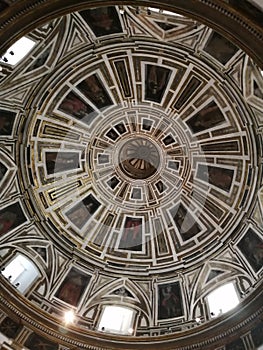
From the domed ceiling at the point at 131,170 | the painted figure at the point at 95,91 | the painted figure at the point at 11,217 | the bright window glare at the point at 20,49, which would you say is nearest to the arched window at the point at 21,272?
the domed ceiling at the point at 131,170

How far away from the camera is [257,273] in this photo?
16719mm

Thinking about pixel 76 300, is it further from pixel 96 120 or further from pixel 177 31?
pixel 177 31

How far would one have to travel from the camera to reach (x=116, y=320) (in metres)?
18.1

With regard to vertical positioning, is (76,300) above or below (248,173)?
below

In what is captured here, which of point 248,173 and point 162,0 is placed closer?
point 162,0

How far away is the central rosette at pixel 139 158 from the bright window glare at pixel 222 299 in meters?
7.23

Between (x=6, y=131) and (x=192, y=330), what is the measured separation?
34.3 ft

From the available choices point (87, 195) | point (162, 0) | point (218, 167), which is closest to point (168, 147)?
point (218, 167)

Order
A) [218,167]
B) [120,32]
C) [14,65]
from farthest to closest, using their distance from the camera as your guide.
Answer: [218,167] → [120,32] → [14,65]

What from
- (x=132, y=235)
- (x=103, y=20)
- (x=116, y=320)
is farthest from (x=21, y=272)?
(x=103, y=20)

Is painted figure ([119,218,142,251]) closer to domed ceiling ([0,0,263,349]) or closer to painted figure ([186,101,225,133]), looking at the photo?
domed ceiling ([0,0,263,349])

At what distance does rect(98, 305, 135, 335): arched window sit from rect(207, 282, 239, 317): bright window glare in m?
3.23

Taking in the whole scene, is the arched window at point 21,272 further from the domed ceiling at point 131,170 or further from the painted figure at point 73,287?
the painted figure at point 73,287

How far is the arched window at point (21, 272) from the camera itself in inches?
684
